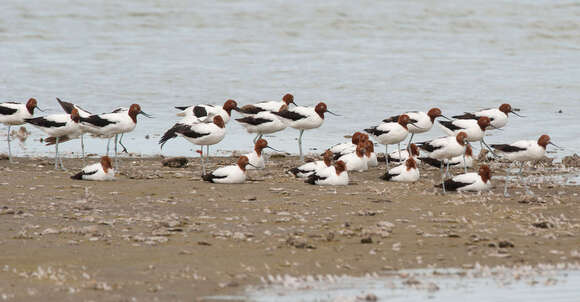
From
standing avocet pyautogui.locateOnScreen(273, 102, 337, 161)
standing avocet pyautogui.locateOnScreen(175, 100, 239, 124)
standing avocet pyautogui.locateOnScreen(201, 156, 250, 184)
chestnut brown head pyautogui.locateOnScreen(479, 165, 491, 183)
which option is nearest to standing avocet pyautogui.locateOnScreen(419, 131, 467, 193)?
chestnut brown head pyautogui.locateOnScreen(479, 165, 491, 183)

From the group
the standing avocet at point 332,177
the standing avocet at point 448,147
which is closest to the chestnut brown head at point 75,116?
the standing avocet at point 332,177

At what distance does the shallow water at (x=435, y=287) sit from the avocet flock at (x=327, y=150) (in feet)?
16.0

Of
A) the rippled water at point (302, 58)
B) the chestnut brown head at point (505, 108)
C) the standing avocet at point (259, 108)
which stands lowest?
the rippled water at point (302, 58)

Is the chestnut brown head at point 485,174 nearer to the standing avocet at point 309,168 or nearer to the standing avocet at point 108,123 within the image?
the standing avocet at point 309,168

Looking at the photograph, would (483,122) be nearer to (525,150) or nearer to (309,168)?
(525,150)

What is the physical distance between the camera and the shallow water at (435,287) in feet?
26.5

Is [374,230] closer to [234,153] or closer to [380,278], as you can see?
[380,278]

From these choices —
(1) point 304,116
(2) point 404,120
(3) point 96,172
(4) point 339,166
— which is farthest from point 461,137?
(3) point 96,172

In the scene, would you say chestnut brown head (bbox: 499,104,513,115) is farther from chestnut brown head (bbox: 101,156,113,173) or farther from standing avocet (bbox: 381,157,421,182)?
chestnut brown head (bbox: 101,156,113,173)

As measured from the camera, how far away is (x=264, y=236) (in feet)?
34.5

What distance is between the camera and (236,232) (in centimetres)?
1065

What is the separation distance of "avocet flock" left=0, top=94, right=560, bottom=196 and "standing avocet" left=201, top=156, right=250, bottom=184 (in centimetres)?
1

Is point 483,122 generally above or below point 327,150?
above

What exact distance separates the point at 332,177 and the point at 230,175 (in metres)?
1.53
